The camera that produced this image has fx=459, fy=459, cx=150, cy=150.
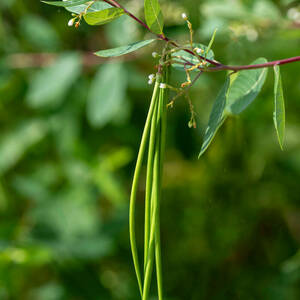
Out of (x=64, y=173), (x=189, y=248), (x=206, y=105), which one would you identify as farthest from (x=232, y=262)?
(x=64, y=173)

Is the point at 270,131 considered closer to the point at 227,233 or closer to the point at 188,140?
the point at 188,140

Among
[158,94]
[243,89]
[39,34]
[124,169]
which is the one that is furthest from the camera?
[124,169]

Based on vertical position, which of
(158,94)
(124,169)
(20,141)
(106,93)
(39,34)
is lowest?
(124,169)

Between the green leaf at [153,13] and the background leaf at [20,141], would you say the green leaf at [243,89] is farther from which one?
the background leaf at [20,141]

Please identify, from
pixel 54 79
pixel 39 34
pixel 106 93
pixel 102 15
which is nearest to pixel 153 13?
pixel 102 15

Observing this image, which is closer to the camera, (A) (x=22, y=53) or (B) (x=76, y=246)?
(B) (x=76, y=246)

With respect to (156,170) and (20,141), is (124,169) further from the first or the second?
(156,170)
